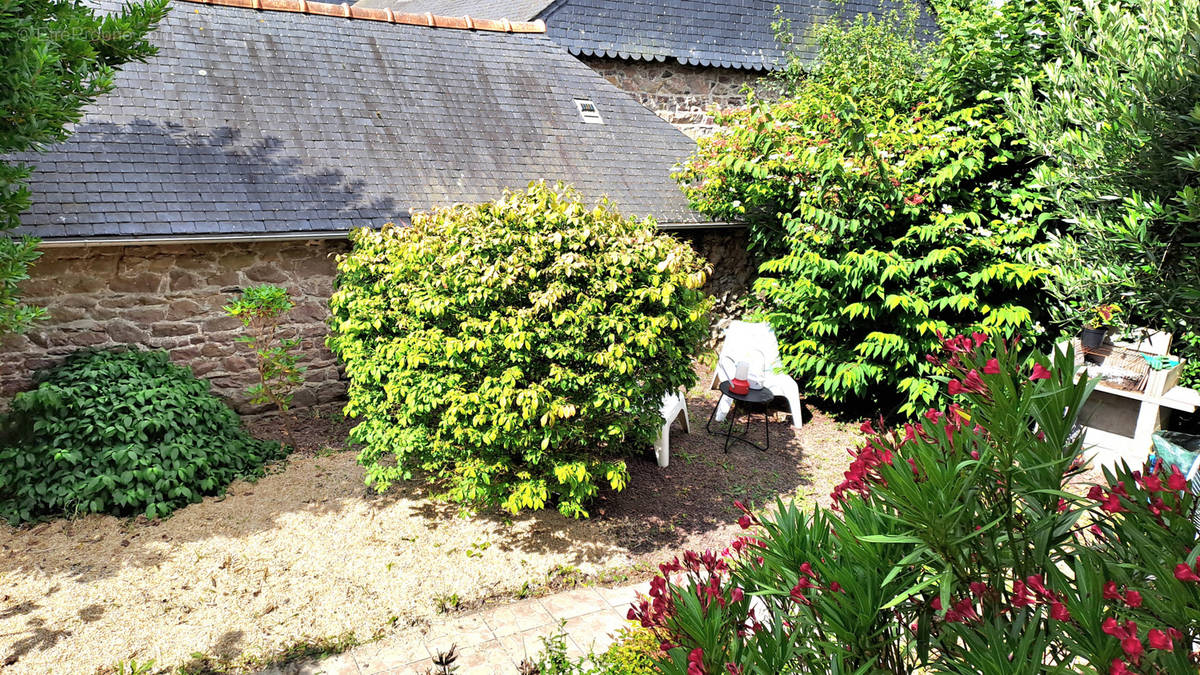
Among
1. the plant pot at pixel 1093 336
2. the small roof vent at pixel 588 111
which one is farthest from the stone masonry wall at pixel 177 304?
the plant pot at pixel 1093 336

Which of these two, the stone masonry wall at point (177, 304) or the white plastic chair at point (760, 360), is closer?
the stone masonry wall at point (177, 304)

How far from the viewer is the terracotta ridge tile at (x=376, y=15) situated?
28.1 feet

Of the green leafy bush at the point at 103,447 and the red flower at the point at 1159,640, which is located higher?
the red flower at the point at 1159,640

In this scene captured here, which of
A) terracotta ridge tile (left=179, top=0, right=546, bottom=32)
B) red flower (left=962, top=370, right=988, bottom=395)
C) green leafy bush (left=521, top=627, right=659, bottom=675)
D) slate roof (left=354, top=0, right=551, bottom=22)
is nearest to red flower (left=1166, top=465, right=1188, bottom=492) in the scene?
red flower (left=962, top=370, right=988, bottom=395)

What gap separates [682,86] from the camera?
11422mm

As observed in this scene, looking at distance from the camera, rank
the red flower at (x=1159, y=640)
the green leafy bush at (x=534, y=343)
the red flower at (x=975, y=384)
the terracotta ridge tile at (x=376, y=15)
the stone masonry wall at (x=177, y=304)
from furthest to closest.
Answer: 1. the terracotta ridge tile at (x=376, y=15)
2. the stone masonry wall at (x=177, y=304)
3. the green leafy bush at (x=534, y=343)
4. the red flower at (x=975, y=384)
5. the red flower at (x=1159, y=640)

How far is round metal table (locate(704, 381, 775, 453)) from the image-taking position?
6.94m

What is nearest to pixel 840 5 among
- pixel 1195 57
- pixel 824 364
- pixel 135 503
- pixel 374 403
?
pixel 824 364

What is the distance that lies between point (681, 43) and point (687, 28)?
13.8 inches

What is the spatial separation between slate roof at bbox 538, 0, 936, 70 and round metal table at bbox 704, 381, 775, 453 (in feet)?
19.5

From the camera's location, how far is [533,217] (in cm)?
490

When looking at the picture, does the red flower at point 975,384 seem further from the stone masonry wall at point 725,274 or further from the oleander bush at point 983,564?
the stone masonry wall at point 725,274

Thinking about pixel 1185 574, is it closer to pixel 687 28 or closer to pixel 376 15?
pixel 376 15

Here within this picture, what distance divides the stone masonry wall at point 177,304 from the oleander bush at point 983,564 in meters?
5.97
